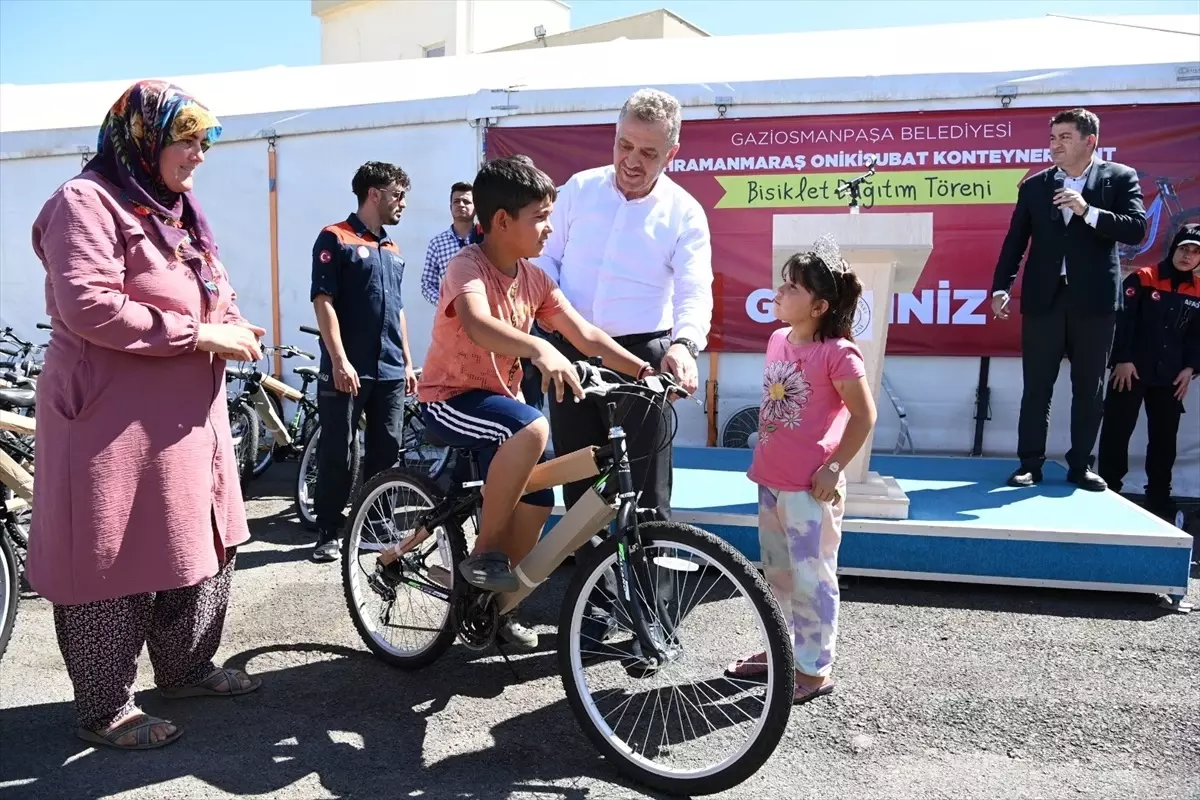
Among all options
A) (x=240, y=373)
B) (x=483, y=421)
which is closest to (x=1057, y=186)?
(x=483, y=421)

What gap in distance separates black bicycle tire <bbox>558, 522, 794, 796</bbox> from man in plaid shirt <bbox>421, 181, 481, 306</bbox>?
3.97m

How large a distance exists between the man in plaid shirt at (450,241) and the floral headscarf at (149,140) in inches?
136

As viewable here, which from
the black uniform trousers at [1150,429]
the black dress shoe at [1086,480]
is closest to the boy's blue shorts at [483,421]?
the black dress shoe at [1086,480]

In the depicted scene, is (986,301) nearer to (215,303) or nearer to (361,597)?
(361,597)

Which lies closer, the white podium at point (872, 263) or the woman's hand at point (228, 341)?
the woman's hand at point (228, 341)

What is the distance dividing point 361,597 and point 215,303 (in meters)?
1.35

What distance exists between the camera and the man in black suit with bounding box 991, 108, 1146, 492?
5.23 meters

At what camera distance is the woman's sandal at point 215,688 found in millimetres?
3209

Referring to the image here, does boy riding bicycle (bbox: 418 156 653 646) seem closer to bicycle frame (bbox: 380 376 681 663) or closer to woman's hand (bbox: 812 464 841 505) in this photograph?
bicycle frame (bbox: 380 376 681 663)

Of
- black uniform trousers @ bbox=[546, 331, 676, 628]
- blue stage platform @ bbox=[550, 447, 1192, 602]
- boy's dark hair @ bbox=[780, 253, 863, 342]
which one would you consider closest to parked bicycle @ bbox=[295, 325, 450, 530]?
blue stage platform @ bbox=[550, 447, 1192, 602]

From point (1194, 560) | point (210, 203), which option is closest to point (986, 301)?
point (1194, 560)

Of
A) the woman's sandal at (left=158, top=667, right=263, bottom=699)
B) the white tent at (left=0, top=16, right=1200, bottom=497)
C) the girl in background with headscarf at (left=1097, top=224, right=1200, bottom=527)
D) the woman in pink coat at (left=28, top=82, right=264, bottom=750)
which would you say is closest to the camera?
the woman in pink coat at (left=28, top=82, right=264, bottom=750)

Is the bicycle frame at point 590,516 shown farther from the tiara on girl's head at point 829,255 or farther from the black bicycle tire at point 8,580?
the black bicycle tire at point 8,580

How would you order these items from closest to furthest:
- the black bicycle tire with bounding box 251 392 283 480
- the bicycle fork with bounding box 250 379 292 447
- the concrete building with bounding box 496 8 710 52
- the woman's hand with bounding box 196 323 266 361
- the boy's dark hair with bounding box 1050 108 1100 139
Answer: the woman's hand with bounding box 196 323 266 361 < the boy's dark hair with bounding box 1050 108 1100 139 < the bicycle fork with bounding box 250 379 292 447 < the black bicycle tire with bounding box 251 392 283 480 < the concrete building with bounding box 496 8 710 52
